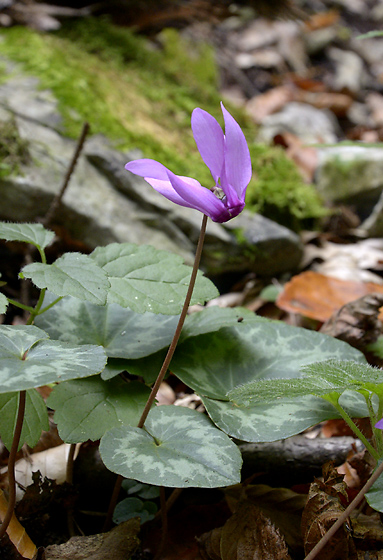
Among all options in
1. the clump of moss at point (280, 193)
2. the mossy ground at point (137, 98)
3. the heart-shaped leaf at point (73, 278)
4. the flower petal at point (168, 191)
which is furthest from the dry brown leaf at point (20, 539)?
the clump of moss at point (280, 193)

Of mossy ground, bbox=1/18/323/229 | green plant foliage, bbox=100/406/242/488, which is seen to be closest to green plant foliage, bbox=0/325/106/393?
green plant foliage, bbox=100/406/242/488

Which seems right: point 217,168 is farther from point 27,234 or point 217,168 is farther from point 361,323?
point 361,323

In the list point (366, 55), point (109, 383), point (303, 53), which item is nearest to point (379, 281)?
point (109, 383)

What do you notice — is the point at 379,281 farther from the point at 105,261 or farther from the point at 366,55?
the point at 366,55

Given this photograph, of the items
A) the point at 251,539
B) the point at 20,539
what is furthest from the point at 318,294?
the point at 20,539

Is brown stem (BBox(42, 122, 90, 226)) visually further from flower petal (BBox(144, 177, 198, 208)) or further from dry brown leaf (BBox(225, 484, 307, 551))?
dry brown leaf (BBox(225, 484, 307, 551))

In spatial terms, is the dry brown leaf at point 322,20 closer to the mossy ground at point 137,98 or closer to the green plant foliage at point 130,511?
the mossy ground at point 137,98

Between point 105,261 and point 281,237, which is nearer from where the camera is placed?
point 105,261
